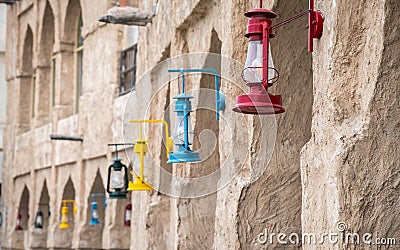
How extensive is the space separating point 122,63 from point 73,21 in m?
3.46

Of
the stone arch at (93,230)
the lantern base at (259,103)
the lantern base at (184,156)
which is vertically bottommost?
the stone arch at (93,230)

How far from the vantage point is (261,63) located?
16.0 feet

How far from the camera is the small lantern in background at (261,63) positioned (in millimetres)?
4852

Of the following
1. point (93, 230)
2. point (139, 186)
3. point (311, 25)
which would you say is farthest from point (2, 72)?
point (311, 25)

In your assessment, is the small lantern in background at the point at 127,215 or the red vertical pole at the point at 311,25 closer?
the red vertical pole at the point at 311,25

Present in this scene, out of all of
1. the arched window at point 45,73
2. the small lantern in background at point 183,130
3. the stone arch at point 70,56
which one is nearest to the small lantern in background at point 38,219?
the stone arch at point 70,56

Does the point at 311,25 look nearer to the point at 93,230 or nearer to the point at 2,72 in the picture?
the point at 93,230

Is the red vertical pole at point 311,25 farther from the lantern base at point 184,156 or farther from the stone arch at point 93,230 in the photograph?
the stone arch at point 93,230

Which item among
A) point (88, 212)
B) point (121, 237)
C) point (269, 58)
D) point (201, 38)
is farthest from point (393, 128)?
point (88, 212)

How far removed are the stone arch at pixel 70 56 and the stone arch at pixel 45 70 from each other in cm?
134

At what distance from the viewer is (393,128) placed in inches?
177

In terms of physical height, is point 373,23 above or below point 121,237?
above

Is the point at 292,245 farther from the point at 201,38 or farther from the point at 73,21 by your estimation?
the point at 73,21

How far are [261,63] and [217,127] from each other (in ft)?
12.1
